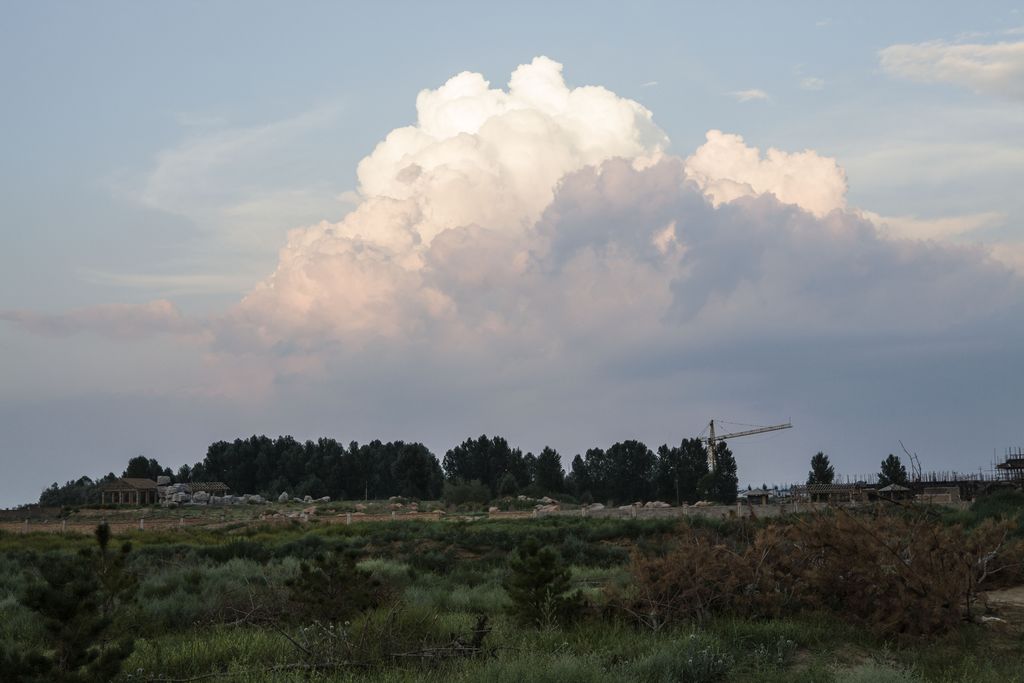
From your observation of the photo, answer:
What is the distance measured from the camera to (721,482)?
11431cm

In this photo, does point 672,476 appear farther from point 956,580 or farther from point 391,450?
point 956,580

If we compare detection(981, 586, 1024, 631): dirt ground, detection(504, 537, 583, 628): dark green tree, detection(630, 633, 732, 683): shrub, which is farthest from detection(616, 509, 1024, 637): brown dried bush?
detection(630, 633, 732, 683): shrub

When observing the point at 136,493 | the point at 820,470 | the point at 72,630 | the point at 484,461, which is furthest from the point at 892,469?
the point at 72,630

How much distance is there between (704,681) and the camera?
38.0 ft

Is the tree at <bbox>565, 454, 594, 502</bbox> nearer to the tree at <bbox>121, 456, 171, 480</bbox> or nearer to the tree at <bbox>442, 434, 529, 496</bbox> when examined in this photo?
the tree at <bbox>442, 434, 529, 496</bbox>

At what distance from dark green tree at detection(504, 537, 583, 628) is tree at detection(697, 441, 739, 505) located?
9208cm

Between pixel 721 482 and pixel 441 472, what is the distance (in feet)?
135

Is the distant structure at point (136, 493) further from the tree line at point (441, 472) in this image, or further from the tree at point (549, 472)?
the tree at point (549, 472)

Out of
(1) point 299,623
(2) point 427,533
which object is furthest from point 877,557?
(2) point 427,533

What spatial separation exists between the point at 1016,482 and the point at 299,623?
55.6 m

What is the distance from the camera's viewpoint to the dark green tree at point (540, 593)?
581 inches

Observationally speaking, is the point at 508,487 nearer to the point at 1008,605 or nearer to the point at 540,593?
the point at 1008,605

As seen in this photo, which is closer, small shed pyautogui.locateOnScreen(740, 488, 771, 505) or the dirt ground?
the dirt ground

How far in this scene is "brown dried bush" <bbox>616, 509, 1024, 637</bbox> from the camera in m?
13.5
